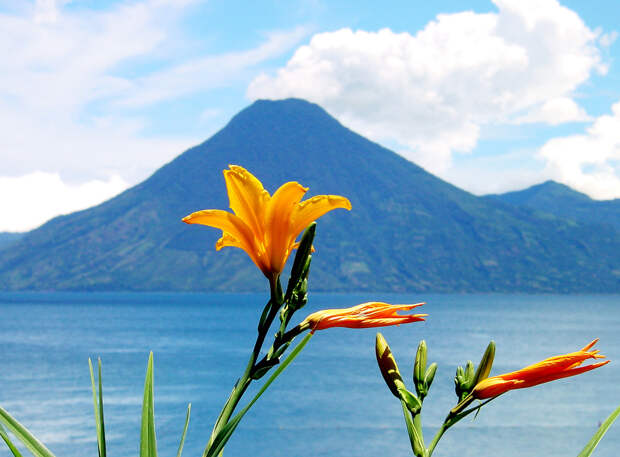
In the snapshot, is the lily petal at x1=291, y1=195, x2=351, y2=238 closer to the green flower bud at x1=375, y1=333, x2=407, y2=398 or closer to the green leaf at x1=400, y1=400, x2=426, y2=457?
the green flower bud at x1=375, y1=333, x2=407, y2=398

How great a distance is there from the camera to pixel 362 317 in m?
1.26

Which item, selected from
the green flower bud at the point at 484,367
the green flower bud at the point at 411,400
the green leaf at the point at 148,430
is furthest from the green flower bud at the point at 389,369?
the green leaf at the point at 148,430

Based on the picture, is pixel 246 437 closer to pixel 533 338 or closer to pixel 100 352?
pixel 100 352

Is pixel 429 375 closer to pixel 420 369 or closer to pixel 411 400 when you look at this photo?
pixel 420 369

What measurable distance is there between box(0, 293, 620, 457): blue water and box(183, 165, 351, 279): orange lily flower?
54.0 m

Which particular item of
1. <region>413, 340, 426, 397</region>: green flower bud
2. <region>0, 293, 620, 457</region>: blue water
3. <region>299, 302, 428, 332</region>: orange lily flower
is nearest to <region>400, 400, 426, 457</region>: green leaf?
<region>413, 340, 426, 397</region>: green flower bud

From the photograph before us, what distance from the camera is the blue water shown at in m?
57.6

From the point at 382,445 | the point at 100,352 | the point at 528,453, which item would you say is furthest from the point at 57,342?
the point at 528,453

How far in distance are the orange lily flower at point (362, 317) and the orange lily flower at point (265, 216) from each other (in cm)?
18

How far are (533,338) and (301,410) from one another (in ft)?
225

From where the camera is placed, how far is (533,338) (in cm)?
12438

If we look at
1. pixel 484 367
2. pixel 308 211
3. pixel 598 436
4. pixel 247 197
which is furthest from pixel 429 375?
pixel 247 197

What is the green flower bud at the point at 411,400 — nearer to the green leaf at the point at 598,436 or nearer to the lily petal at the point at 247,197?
the green leaf at the point at 598,436

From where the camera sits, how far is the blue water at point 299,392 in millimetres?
57594
